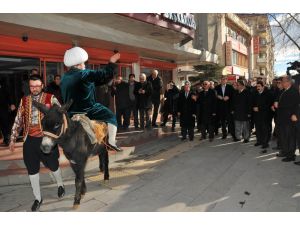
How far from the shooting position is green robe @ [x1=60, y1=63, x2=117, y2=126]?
430 centimetres

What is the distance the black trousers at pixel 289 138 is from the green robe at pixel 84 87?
4.92 m

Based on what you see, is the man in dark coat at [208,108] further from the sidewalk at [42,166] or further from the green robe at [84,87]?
the green robe at [84,87]

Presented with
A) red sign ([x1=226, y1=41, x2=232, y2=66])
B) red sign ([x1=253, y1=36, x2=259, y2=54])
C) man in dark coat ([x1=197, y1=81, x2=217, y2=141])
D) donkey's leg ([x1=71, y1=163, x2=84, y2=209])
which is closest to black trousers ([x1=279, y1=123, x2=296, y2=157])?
man in dark coat ([x1=197, y1=81, x2=217, y2=141])

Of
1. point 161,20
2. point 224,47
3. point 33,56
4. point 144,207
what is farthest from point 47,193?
point 224,47

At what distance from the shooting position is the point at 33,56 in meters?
9.84

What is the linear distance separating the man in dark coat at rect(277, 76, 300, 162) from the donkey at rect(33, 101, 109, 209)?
15.5 ft

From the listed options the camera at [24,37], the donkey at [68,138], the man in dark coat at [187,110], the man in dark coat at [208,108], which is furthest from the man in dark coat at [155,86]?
the donkey at [68,138]

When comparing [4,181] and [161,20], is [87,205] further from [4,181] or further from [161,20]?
[161,20]

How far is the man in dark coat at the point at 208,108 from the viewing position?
416 inches

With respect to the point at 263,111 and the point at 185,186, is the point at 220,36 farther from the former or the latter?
the point at 185,186

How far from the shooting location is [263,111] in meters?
9.21

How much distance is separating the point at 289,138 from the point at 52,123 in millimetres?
5867

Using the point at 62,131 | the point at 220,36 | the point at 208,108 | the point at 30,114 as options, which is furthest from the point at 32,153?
the point at 220,36

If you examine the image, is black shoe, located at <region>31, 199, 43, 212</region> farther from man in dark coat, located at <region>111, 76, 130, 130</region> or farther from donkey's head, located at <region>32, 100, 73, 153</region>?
man in dark coat, located at <region>111, 76, 130, 130</region>
